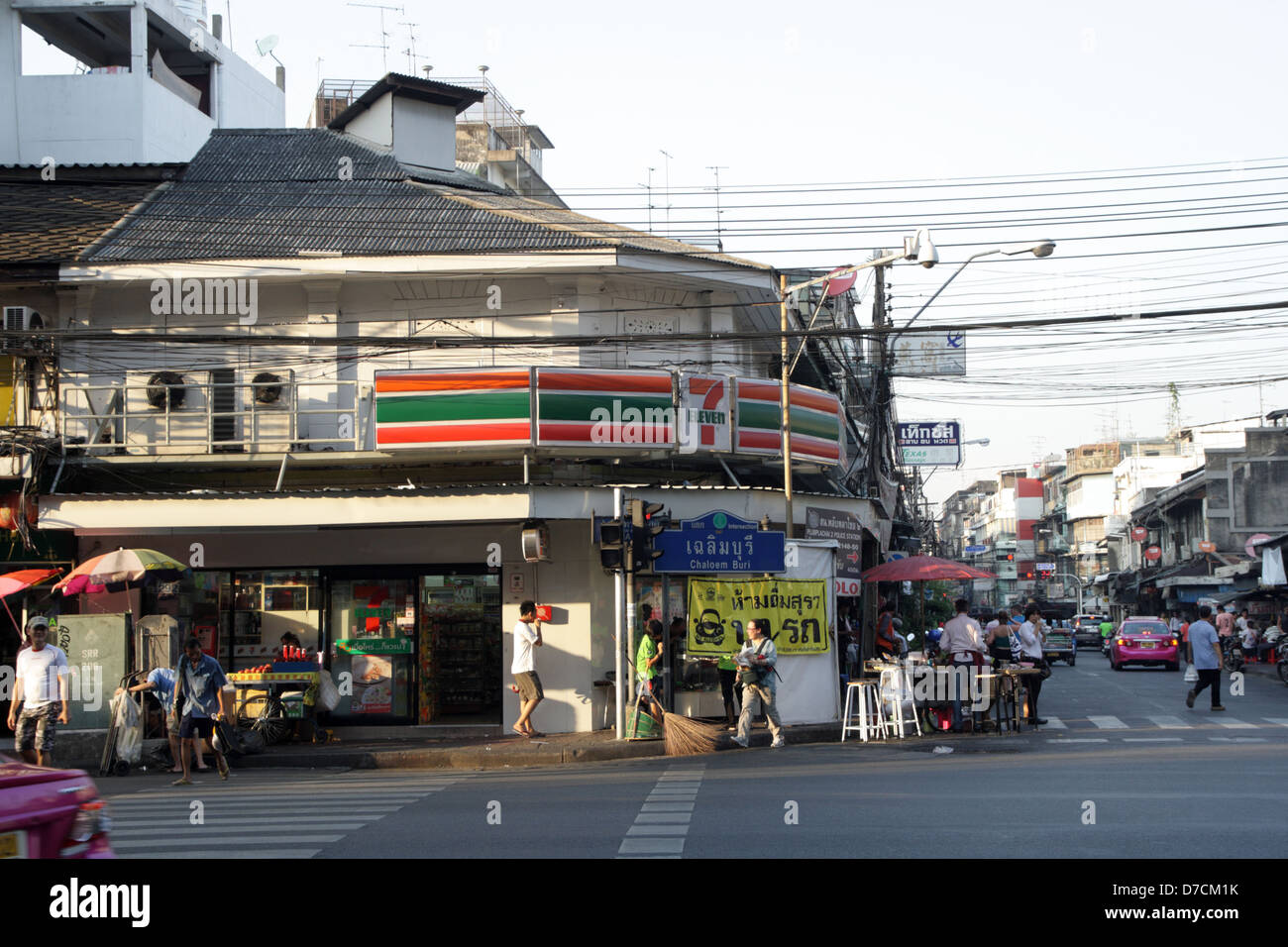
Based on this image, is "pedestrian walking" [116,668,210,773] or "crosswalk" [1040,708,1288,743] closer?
"pedestrian walking" [116,668,210,773]

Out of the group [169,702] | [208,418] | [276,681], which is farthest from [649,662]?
[208,418]

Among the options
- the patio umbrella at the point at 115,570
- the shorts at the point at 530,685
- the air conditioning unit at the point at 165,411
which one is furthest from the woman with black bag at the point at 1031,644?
the air conditioning unit at the point at 165,411

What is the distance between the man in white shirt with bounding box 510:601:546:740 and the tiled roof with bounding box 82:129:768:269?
6176mm

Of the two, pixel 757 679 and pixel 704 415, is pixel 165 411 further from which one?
pixel 757 679

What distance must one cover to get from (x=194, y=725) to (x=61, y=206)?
13672mm

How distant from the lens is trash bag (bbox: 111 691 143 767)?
16719 millimetres

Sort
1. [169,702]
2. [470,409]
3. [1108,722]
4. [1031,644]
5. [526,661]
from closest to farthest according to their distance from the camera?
1. [169,702]
2. [526,661]
3. [470,409]
4. [1108,722]
5. [1031,644]

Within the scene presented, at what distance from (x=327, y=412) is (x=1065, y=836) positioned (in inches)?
580

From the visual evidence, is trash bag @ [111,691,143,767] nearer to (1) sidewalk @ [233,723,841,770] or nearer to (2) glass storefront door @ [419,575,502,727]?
(1) sidewalk @ [233,723,841,770]

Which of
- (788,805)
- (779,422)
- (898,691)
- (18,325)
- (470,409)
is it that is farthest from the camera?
(779,422)

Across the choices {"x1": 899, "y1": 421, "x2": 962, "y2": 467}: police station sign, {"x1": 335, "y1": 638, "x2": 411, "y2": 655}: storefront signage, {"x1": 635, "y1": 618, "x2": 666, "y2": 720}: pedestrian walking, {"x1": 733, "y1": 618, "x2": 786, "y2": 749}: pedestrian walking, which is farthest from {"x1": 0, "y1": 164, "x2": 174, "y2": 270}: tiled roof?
{"x1": 899, "y1": 421, "x2": 962, "y2": 467}: police station sign

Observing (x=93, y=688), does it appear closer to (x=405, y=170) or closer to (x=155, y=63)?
(x=405, y=170)

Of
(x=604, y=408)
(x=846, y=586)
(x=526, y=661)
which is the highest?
(x=604, y=408)

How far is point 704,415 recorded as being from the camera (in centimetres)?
2075
